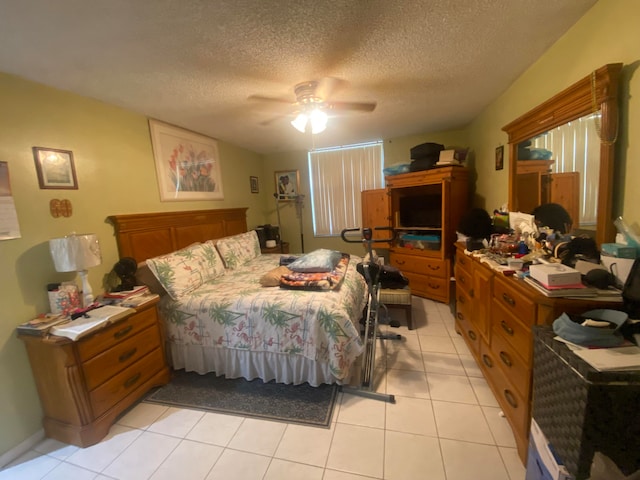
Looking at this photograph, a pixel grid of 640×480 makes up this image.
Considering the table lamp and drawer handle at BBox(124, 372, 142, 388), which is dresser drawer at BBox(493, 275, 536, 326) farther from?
the table lamp

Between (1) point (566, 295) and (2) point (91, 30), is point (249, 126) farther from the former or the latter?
(1) point (566, 295)

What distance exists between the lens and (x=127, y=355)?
1835mm

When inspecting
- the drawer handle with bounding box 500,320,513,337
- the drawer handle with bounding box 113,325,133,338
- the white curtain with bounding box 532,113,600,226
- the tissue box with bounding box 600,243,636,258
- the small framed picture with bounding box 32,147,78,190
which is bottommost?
the drawer handle with bounding box 500,320,513,337

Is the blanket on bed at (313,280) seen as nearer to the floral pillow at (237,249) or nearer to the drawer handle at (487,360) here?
the floral pillow at (237,249)

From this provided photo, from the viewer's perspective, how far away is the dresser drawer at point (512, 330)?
132cm

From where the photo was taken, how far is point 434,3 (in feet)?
4.24

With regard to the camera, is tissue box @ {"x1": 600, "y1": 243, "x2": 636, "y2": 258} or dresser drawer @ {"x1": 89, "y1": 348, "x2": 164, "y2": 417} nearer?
tissue box @ {"x1": 600, "y1": 243, "x2": 636, "y2": 258}

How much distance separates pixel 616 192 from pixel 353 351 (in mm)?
1700

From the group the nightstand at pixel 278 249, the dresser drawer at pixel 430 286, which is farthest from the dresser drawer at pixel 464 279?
the nightstand at pixel 278 249

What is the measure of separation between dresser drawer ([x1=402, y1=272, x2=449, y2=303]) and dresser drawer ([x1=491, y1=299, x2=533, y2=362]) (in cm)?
166

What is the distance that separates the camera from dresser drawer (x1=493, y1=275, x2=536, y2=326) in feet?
4.19

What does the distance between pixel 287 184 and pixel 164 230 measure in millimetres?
2416

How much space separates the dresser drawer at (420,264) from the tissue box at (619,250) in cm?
207

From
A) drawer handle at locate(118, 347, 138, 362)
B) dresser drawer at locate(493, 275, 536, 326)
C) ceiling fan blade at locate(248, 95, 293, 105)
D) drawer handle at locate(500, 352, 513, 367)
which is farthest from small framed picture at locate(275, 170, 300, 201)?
drawer handle at locate(500, 352, 513, 367)
